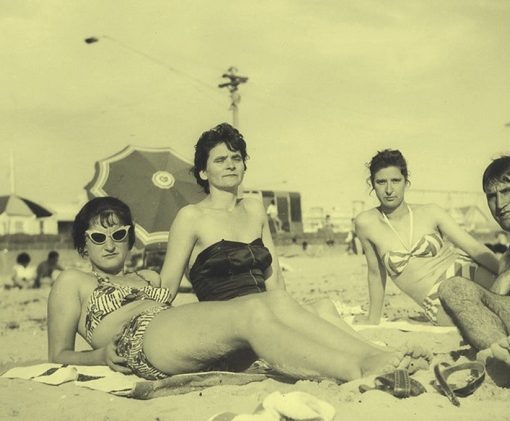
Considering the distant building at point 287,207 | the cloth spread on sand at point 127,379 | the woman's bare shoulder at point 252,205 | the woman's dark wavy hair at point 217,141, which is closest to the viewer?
the cloth spread on sand at point 127,379

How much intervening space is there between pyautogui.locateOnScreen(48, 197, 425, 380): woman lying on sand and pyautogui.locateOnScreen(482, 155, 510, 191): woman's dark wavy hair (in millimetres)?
1175

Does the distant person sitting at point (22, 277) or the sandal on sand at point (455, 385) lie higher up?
the sandal on sand at point (455, 385)

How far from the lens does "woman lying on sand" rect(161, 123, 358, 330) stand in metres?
3.73

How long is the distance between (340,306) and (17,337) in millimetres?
3506

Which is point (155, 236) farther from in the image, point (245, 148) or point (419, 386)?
point (419, 386)

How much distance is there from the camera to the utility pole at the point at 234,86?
22.0 metres

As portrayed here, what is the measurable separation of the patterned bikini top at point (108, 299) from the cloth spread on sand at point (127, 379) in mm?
213

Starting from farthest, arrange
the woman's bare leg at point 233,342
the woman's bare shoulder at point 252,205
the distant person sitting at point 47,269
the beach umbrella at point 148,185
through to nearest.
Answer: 1. the distant person sitting at point 47,269
2. the beach umbrella at point 148,185
3. the woman's bare shoulder at point 252,205
4. the woman's bare leg at point 233,342

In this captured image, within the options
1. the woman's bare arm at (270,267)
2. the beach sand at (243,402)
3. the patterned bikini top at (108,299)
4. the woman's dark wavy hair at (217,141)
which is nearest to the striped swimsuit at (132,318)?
the patterned bikini top at (108,299)

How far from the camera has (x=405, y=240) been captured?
5.03m

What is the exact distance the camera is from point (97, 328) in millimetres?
3426

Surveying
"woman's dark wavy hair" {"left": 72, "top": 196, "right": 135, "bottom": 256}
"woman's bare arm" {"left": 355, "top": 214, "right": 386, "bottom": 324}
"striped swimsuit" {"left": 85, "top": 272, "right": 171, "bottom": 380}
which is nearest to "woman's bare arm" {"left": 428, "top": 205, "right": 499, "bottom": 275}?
"woman's bare arm" {"left": 355, "top": 214, "right": 386, "bottom": 324}

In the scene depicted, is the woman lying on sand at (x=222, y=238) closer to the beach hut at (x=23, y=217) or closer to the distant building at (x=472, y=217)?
the beach hut at (x=23, y=217)

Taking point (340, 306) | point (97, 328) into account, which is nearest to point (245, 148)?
point (97, 328)
